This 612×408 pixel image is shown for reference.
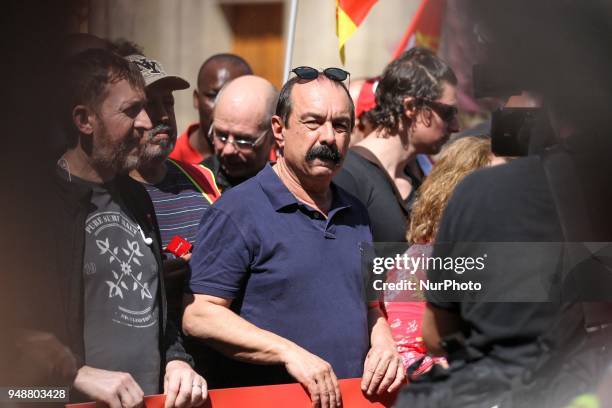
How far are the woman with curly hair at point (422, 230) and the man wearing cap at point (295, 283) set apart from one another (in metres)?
0.10

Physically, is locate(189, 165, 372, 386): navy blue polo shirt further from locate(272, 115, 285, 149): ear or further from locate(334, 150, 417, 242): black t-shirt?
locate(334, 150, 417, 242): black t-shirt

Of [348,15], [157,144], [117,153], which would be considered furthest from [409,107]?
[117,153]

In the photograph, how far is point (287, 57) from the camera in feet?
14.2

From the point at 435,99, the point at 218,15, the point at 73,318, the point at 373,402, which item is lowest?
the point at 373,402

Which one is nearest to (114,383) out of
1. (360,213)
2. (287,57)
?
(360,213)

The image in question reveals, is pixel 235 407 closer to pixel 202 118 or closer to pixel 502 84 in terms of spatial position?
pixel 502 84

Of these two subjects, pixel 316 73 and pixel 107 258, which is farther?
pixel 316 73

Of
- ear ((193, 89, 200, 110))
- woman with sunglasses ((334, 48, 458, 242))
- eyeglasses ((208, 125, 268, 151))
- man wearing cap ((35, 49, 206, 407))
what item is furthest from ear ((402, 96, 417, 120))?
man wearing cap ((35, 49, 206, 407))

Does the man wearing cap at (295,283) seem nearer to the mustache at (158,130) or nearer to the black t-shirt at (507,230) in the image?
the mustache at (158,130)

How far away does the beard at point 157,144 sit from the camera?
11.0 feet

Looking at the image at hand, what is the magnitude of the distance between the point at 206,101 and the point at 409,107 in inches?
35.8

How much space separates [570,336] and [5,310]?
5.30 ft

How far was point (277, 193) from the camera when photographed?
345 centimetres

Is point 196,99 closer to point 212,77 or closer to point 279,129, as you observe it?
point 212,77
